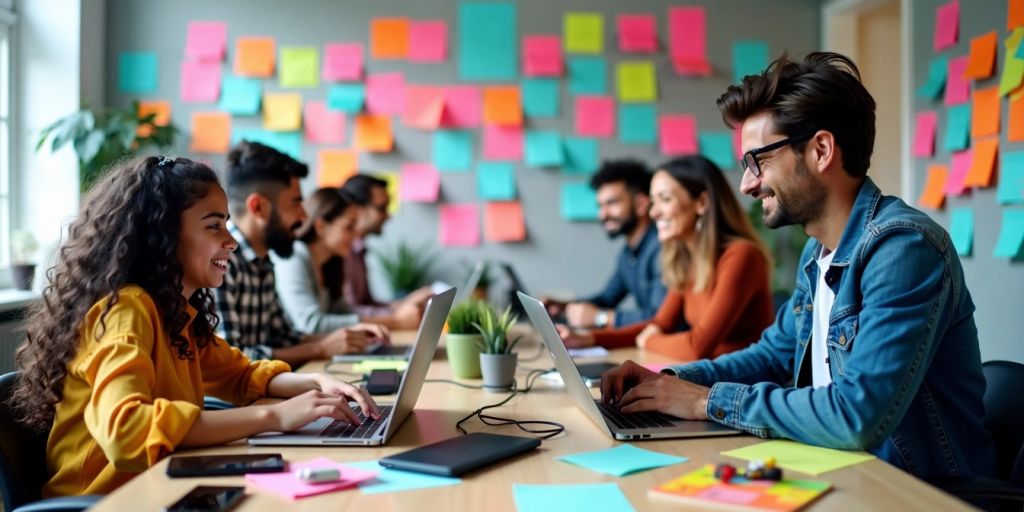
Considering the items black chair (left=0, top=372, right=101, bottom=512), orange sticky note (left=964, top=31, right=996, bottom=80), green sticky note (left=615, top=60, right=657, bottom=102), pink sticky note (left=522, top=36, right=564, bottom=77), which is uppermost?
pink sticky note (left=522, top=36, right=564, bottom=77)

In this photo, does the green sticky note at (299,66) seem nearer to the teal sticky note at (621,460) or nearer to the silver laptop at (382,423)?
the silver laptop at (382,423)

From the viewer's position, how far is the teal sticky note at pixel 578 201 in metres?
4.57

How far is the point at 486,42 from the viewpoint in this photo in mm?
4523

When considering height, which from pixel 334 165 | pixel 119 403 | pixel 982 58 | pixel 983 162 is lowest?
pixel 119 403

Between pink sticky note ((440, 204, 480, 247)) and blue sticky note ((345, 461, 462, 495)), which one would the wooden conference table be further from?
pink sticky note ((440, 204, 480, 247))

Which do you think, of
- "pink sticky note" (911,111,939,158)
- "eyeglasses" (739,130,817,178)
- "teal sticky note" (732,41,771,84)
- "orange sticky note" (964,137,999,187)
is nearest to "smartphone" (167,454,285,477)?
"eyeglasses" (739,130,817,178)

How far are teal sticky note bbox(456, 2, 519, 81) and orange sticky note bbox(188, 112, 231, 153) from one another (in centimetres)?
124

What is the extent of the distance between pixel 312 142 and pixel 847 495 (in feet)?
12.6

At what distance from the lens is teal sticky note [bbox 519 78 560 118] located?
14.9 feet

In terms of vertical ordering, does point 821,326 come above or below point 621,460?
above

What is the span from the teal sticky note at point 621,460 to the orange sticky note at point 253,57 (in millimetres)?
3686

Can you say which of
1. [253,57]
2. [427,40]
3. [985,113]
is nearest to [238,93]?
[253,57]

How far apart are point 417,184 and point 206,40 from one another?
129 centimetres

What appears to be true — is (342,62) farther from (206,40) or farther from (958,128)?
(958,128)
